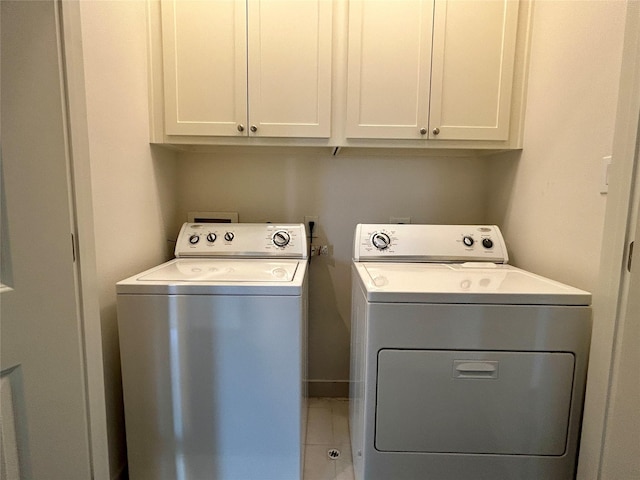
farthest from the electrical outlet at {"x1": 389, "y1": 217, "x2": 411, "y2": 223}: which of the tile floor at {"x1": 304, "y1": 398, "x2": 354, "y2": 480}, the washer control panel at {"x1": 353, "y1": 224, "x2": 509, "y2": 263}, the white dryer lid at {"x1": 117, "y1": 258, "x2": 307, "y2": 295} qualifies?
the tile floor at {"x1": 304, "y1": 398, "x2": 354, "y2": 480}

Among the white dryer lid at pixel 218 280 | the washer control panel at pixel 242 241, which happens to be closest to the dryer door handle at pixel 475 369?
the white dryer lid at pixel 218 280

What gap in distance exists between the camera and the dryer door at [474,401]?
3.77 ft

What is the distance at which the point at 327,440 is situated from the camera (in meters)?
1.78

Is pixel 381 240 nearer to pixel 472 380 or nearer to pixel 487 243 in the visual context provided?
pixel 487 243

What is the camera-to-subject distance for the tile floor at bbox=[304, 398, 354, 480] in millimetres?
1563

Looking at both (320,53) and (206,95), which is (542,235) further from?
(206,95)

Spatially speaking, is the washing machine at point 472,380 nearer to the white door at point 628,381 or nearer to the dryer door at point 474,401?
the dryer door at point 474,401

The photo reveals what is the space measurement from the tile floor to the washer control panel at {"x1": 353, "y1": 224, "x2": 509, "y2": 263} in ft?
3.12

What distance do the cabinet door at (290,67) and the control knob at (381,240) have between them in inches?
22.4

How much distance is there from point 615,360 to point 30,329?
157cm

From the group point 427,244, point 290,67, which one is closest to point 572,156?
point 427,244

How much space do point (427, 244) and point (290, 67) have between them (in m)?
1.11

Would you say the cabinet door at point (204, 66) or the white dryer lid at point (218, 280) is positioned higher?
the cabinet door at point (204, 66)

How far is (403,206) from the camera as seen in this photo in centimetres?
208
